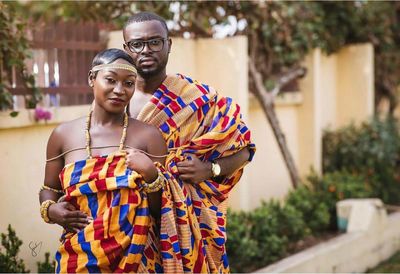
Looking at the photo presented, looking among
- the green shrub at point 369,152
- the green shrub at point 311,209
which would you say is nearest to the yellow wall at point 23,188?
the green shrub at point 311,209

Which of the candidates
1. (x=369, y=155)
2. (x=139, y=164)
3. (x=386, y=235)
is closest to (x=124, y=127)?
(x=139, y=164)

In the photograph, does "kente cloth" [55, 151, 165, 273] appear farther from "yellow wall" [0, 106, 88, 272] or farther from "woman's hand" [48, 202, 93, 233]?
"yellow wall" [0, 106, 88, 272]

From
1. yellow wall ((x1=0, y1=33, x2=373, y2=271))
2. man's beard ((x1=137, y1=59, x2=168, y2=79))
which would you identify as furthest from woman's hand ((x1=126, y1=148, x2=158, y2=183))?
yellow wall ((x1=0, y1=33, x2=373, y2=271))

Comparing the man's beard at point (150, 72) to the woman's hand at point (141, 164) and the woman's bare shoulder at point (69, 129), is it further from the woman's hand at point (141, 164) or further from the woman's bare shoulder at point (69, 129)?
the woman's hand at point (141, 164)

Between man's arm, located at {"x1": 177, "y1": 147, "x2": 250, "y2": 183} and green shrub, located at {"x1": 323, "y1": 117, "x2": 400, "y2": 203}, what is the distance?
15.9ft

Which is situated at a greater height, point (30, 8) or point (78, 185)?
point (30, 8)

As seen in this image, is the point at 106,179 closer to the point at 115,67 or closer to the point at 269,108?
the point at 115,67

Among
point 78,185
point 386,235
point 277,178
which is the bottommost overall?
point 386,235

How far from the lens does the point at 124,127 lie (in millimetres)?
2688

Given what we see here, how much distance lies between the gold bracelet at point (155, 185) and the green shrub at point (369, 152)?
5.65 metres

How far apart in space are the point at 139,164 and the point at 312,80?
5632 millimetres

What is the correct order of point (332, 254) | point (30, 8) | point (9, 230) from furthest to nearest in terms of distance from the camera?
point (30, 8)
point (332, 254)
point (9, 230)

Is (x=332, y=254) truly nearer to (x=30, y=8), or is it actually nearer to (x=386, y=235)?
(x=386, y=235)

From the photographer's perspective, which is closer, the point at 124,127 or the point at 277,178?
the point at 124,127
